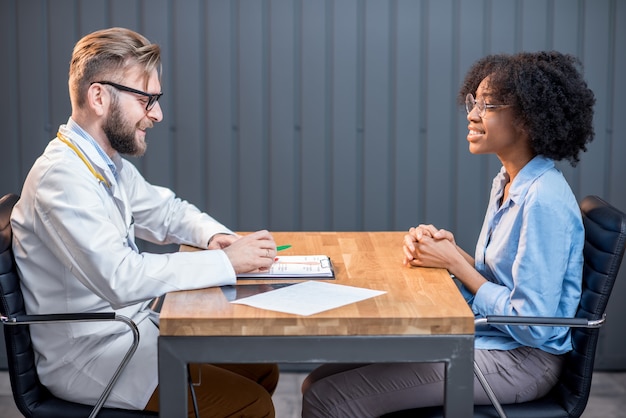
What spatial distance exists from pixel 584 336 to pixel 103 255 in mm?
1235

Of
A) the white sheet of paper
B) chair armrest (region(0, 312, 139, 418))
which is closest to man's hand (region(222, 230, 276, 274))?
the white sheet of paper

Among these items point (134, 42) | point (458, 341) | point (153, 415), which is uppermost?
point (134, 42)

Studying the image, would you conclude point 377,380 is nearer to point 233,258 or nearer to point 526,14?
point 233,258

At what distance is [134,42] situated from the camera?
2512 mm

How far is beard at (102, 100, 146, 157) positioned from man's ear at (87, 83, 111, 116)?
2cm

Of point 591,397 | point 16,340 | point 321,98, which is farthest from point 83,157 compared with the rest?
point 591,397

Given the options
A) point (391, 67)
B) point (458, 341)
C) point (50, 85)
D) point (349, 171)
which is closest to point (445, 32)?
point (391, 67)

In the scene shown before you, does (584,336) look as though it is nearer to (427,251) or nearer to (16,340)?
(427,251)

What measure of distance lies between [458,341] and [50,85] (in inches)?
108

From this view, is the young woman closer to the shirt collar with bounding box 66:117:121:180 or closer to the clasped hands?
the clasped hands

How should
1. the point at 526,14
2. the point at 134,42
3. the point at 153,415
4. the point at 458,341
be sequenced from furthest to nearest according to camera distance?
the point at 526,14 < the point at 134,42 < the point at 153,415 < the point at 458,341

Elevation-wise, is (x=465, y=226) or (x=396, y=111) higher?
(x=396, y=111)

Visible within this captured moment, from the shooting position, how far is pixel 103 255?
2129 mm

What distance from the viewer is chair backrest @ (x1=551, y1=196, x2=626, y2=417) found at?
7.40 ft
